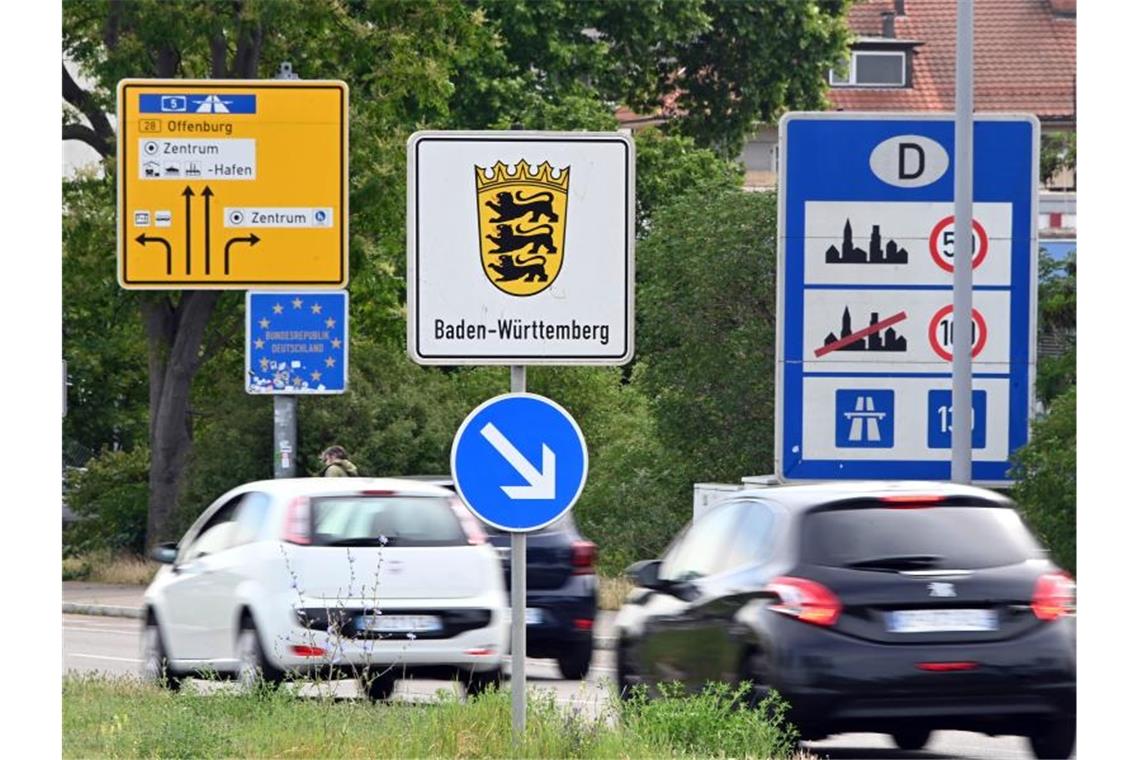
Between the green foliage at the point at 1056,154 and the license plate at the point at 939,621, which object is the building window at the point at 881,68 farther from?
the license plate at the point at 939,621

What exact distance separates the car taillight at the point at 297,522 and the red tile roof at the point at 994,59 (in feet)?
177

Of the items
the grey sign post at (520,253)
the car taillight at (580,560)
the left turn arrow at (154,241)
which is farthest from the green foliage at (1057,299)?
the grey sign post at (520,253)

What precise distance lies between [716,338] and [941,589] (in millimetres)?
15634

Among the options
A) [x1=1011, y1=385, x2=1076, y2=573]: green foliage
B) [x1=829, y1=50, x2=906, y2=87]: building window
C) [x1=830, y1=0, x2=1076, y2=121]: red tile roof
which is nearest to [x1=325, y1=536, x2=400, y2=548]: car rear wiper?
[x1=1011, y1=385, x2=1076, y2=573]: green foliage

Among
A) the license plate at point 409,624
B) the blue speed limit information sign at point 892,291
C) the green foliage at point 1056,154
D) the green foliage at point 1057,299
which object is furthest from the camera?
the green foliage at point 1056,154

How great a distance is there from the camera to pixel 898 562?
1248cm

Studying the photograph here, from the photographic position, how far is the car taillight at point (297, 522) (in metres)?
16.6

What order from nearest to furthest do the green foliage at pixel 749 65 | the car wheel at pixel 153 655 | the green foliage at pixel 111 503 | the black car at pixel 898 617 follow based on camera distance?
the black car at pixel 898 617, the car wheel at pixel 153 655, the green foliage at pixel 111 503, the green foliage at pixel 749 65

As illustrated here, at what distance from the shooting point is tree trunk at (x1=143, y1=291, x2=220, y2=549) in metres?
35.7

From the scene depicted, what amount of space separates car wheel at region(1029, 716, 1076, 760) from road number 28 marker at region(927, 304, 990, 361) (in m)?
6.02

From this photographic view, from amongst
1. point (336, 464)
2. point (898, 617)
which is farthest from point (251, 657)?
point (336, 464)

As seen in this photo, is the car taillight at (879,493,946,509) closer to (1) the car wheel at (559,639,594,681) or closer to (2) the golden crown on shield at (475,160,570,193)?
(2) the golden crown on shield at (475,160,570,193)

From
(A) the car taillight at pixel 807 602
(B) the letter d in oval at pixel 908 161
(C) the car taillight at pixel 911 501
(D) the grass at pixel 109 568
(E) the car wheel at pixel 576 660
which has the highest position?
(B) the letter d in oval at pixel 908 161

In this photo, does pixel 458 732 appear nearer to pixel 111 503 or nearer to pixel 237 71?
pixel 237 71
